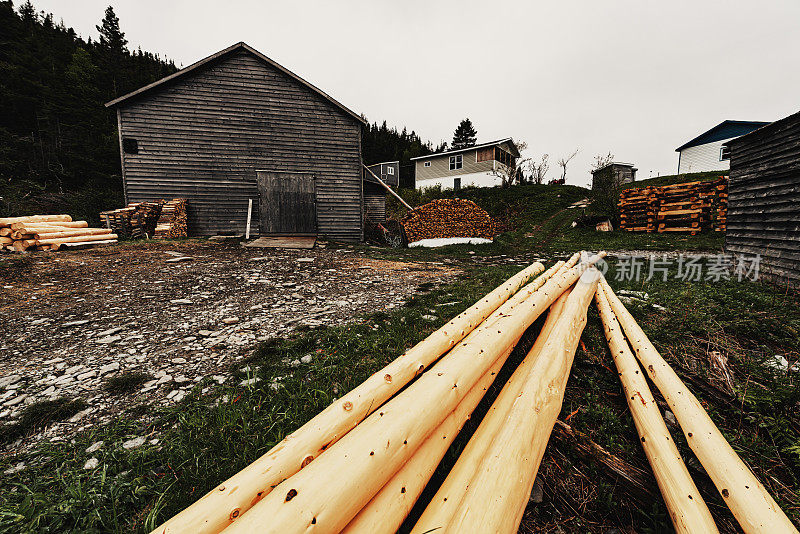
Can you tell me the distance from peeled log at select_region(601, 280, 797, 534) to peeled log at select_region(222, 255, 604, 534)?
1.20 metres

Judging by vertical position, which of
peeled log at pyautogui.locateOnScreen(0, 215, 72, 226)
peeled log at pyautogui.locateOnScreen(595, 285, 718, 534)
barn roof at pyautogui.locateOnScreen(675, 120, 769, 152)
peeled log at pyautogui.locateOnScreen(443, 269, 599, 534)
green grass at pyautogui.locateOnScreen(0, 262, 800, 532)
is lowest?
green grass at pyautogui.locateOnScreen(0, 262, 800, 532)

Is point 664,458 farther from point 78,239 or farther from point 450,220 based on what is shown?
point 78,239

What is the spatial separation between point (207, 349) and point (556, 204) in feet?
82.0

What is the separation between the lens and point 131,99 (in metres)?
10.9

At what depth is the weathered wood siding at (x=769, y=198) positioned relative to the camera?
5.42m

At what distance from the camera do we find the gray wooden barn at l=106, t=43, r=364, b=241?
11109mm

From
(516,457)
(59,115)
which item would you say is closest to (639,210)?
(516,457)

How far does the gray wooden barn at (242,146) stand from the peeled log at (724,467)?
12.2 meters

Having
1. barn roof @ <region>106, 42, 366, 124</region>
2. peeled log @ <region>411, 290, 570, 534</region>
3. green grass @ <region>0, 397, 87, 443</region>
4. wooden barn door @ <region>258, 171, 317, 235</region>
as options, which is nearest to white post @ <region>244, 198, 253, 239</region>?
wooden barn door @ <region>258, 171, 317, 235</region>

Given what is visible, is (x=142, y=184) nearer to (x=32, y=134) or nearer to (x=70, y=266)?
(x=70, y=266)

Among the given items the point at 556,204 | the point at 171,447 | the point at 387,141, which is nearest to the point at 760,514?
the point at 171,447

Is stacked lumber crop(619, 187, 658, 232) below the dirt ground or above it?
above

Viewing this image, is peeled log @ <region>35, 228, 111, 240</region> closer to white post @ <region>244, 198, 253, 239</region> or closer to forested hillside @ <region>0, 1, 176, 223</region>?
white post @ <region>244, 198, 253, 239</region>

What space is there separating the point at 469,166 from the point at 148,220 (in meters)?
30.9
